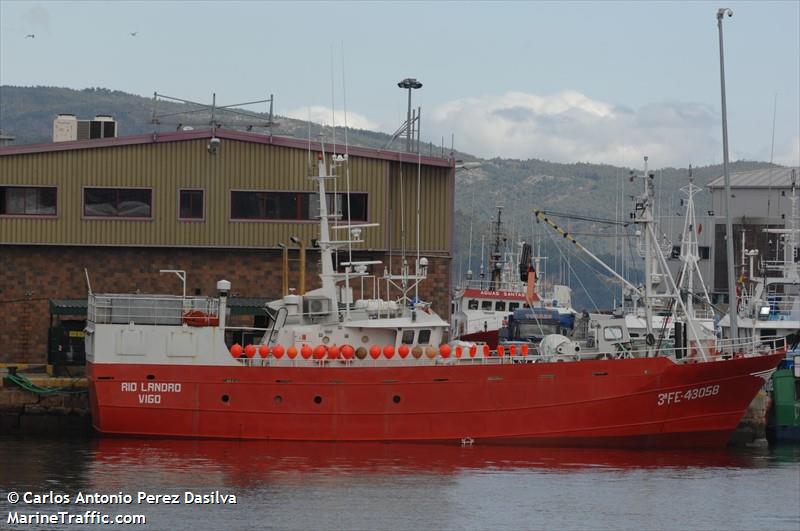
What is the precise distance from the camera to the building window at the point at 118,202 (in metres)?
42.1

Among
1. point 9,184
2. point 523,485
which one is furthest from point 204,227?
point 523,485

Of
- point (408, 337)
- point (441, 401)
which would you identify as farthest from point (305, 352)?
point (441, 401)

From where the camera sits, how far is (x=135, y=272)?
42438 millimetres

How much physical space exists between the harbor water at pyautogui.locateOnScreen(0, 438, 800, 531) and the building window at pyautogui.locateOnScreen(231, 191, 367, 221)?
9.61 meters

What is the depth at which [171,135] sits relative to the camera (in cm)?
4225

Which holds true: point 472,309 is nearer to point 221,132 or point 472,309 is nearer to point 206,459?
point 221,132

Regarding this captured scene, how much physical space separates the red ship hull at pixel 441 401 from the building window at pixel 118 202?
8.34 metres

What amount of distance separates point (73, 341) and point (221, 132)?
7872mm

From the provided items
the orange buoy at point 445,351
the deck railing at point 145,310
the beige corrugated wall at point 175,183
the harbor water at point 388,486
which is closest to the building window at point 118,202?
the beige corrugated wall at point 175,183

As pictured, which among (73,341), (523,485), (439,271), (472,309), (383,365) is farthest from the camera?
(472,309)

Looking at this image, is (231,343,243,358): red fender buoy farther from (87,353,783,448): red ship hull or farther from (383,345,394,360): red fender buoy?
(383,345,394,360): red fender buoy

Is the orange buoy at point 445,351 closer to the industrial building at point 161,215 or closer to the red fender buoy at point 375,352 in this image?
the red fender buoy at point 375,352

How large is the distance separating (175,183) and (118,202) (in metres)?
1.85

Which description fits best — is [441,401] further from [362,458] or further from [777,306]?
[777,306]
